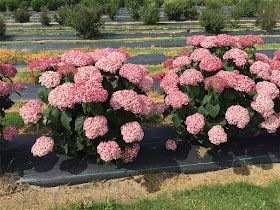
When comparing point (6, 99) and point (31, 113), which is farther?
point (6, 99)

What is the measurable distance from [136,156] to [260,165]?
2.15 metres

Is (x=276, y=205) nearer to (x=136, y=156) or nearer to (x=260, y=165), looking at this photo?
(x=260, y=165)

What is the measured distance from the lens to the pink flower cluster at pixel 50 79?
5500 mm

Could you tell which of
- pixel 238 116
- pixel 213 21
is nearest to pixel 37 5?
pixel 213 21

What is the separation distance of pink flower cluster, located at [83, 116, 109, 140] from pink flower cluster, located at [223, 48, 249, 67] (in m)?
2.42

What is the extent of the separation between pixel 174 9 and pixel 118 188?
1823 centimetres

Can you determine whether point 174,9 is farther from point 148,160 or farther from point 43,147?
point 43,147

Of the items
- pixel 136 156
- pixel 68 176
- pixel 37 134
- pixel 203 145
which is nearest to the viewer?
pixel 68 176

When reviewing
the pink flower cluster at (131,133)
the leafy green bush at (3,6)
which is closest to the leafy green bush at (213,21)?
the pink flower cluster at (131,133)

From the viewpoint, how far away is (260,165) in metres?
6.62

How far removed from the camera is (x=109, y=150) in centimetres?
543

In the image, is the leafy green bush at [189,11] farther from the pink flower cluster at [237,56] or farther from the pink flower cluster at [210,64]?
the pink flower cluster at [210,64]

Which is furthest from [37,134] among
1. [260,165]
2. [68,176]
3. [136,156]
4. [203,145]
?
[260,165]

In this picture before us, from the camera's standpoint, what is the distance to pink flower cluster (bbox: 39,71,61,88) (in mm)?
5500
